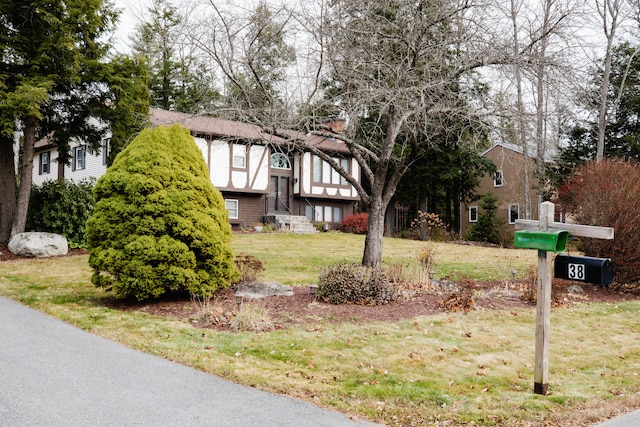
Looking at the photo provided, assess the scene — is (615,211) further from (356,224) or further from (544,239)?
(356,224)

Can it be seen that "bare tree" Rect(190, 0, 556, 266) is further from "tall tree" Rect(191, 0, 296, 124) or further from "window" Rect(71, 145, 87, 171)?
"window" Rect(71, 145, 87, 171)

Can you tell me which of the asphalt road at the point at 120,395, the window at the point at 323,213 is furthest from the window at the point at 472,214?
the asphalt road at the point at 120,395

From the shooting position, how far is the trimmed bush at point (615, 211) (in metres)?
11.7

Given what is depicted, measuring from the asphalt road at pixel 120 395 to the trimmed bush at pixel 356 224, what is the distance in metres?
23.8

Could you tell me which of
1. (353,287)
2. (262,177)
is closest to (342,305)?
(353,287)

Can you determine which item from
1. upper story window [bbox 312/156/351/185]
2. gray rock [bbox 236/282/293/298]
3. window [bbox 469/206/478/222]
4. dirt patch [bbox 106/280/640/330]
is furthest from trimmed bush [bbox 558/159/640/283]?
window [bbox 469/206/478/222]

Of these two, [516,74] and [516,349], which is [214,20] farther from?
[516,349]

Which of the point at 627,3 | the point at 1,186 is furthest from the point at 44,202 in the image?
the point at 627,3

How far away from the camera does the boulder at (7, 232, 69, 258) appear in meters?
15.7

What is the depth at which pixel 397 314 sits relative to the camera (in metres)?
8.48

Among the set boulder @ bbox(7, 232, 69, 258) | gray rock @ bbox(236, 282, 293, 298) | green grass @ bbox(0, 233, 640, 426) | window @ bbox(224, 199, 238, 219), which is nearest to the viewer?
green grass @ bbox(0, 233, 640, 426)

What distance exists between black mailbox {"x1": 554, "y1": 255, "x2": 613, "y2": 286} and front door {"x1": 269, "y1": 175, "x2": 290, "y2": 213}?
24688 mm

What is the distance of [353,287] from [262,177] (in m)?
19.6

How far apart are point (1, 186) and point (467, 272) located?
51.2 feet
